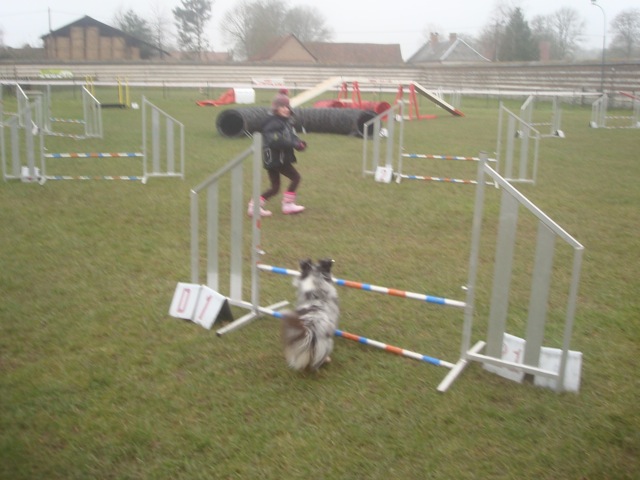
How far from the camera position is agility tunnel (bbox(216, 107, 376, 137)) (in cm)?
1744

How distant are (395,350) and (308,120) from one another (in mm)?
16424

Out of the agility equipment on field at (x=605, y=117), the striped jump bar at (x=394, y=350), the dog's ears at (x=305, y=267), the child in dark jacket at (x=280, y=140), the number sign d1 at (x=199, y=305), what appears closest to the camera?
the striped jump bar at (x=394, y=350)

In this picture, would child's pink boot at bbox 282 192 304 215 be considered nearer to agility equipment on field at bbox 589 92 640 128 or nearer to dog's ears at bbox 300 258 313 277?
dog's ears at bbox 300 258 313 277

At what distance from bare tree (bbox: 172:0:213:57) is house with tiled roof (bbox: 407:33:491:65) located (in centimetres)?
2581

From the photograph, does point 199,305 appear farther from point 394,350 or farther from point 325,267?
point 394,350

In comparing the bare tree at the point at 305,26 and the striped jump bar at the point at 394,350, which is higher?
the bare tree at the point at 305,26

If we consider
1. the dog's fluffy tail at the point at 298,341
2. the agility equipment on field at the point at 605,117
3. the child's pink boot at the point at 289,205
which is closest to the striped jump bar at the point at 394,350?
the dog's fluffy tail at the point at 298,341

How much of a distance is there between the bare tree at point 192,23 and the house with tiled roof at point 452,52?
2581cm

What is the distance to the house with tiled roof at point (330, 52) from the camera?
6731cm

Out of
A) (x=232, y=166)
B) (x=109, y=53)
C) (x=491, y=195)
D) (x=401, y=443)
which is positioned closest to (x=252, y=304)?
(x=232, y=166)

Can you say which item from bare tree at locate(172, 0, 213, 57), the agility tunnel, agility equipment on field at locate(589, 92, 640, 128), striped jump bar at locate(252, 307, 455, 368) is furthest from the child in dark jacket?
bare tree at locate(172, 0, 213, 57)

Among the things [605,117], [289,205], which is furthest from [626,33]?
[289,205]

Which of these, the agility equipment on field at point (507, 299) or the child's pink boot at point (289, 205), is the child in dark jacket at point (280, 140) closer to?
the child's pink boot at point (289, 205)

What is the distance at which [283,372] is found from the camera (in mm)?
4199
